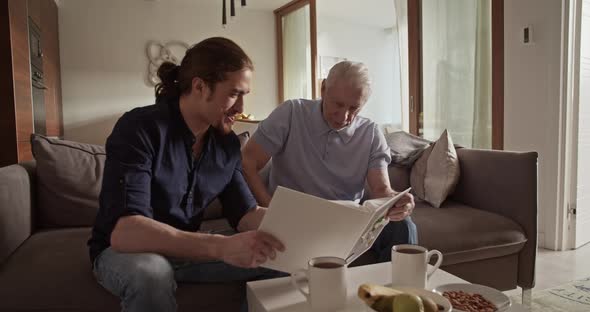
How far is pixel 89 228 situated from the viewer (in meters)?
1.61

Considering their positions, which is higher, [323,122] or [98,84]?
[98,84]

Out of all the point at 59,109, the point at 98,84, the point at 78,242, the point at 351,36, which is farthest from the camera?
the point at 351,36

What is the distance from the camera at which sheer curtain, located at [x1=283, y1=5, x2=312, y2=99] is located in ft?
17.6

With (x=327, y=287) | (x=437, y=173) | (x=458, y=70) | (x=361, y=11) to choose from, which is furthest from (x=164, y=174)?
(x=361, y=11)

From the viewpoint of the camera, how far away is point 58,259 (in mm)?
1242

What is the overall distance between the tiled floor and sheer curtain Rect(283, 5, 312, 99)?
134 inches

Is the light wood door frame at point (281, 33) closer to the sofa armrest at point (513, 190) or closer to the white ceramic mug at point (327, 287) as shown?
the sofa armrest at point (513, 190)

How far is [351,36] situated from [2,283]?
6043mm

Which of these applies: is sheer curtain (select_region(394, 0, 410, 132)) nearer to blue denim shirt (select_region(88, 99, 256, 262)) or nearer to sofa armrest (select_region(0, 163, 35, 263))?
blue denim shirt (select_region(88, 99, 256, 262))

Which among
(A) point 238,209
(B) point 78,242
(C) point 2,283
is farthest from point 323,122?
(C) point 2,283

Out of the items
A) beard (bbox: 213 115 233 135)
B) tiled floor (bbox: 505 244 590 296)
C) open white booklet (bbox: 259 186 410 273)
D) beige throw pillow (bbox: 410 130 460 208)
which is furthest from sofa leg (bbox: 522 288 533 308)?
beard (bbox: 213 115 233 135)

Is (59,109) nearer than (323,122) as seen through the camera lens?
No

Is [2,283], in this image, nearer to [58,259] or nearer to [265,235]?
[58,259]

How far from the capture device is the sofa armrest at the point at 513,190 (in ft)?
5.68
